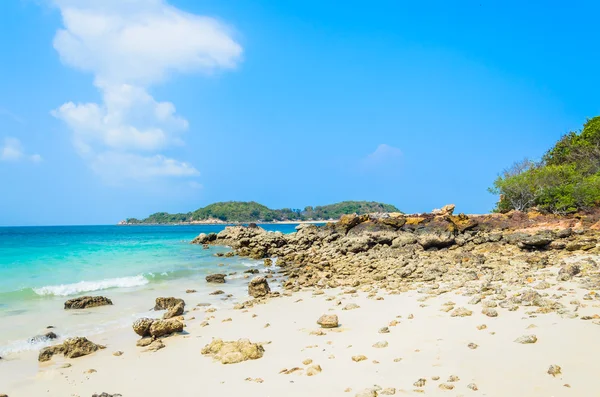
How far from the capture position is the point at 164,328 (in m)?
8.44

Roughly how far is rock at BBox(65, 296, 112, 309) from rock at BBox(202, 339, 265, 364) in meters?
6.76

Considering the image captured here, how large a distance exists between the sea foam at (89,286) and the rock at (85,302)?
125 inches

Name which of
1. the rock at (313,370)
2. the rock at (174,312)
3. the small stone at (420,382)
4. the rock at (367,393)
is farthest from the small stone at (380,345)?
the rock at (174,312)

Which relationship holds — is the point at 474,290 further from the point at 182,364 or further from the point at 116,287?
the point at 116,287

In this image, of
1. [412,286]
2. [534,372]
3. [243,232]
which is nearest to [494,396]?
[534,372]

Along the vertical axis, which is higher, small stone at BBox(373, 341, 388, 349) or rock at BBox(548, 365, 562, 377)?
rock at BBox(548, 365, 562, 377)

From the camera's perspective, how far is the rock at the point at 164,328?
8.34 meters

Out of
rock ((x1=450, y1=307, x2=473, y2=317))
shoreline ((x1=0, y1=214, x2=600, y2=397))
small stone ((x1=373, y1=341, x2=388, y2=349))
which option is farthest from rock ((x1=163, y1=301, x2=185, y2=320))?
rock ((x1=450, y1=307, x2=473, y2=317))

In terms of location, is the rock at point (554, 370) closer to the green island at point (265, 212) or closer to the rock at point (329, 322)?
the rock at point (329, 322)

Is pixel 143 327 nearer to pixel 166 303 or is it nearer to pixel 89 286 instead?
pixel 166 303

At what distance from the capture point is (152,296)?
1384cm

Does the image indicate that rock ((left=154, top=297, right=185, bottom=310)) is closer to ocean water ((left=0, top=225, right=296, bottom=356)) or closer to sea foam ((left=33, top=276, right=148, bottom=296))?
ocean water ((left=0, top=225, right=296, bottom=356))

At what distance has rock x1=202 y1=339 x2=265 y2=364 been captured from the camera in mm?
6442

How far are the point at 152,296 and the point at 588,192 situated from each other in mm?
30751
